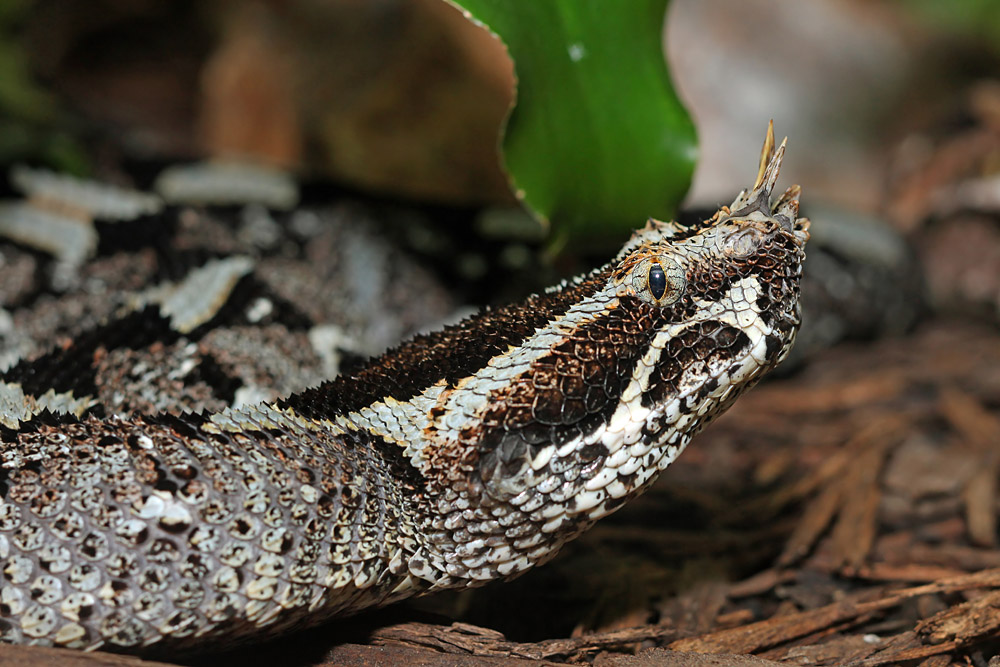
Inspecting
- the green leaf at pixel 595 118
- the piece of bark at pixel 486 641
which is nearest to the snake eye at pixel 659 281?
the green leaf at pixel 595 118

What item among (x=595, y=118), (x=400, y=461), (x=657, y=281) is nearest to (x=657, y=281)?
(x=657, y=281)

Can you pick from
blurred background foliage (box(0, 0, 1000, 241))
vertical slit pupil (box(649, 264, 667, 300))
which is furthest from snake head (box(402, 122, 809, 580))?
blurred background foliage (box(0, 0, 1000, 241))

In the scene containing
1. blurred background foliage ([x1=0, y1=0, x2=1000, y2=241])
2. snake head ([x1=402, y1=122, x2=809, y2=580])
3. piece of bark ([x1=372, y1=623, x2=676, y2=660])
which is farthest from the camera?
blurred background foliage ([x1=0, y1=0, x2=1000, y2=241])

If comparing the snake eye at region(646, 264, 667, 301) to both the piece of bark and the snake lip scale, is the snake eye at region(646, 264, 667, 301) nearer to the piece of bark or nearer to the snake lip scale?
the snake lip scale

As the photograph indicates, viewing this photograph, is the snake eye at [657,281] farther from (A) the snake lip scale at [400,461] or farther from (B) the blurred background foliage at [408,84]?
(B) the blurred background foliage at [408,84]

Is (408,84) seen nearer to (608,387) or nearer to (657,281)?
(657,281)

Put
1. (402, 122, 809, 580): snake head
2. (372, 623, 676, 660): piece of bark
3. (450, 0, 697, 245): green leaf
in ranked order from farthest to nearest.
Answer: (450, 0, 697, 245): green leaf → (372, 623, 676, 660): piece of bark → (402, 122, 809, 580): snake head

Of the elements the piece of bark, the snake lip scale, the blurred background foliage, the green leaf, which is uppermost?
the blurred background foliage
